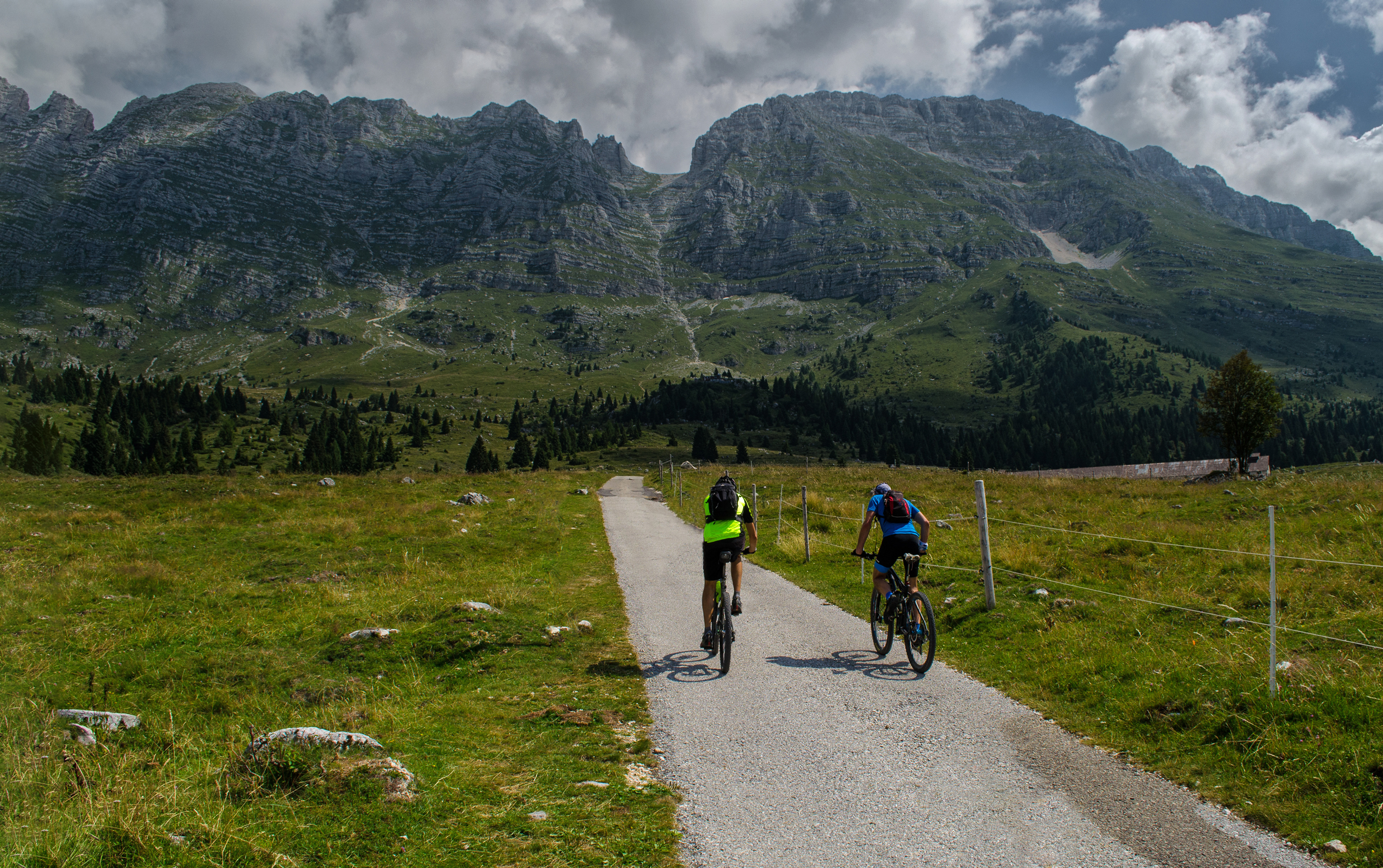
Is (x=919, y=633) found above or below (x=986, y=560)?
below

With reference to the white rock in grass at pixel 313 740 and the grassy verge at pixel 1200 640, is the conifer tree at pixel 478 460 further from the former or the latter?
the white rock in grass at pixel 313 740

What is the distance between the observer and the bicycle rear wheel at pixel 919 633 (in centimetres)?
1033

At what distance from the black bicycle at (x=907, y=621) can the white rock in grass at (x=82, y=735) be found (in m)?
10.3

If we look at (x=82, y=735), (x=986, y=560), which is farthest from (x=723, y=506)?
(x=82, y=735)

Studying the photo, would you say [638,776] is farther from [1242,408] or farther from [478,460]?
[478,460]

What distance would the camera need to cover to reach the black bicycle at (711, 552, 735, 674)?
10.7 m

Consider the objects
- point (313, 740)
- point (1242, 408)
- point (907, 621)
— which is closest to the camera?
point (313, 740)

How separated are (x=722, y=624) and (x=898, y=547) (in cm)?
327

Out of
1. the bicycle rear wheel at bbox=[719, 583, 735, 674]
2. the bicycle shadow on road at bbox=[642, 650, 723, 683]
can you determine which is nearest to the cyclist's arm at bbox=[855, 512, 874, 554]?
the bicycle rear wheel at bbox=[719, 583, 735, 674]

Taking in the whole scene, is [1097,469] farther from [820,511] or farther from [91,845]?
[91,845]

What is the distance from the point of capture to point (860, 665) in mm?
10891

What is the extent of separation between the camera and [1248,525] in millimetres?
20391

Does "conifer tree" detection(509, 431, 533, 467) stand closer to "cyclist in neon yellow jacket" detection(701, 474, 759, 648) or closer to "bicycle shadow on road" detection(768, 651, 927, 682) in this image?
"cyclist in neon yellow jacket" detection(701, 474, 759, 648)

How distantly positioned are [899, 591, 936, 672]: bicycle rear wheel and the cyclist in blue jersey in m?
0.31
